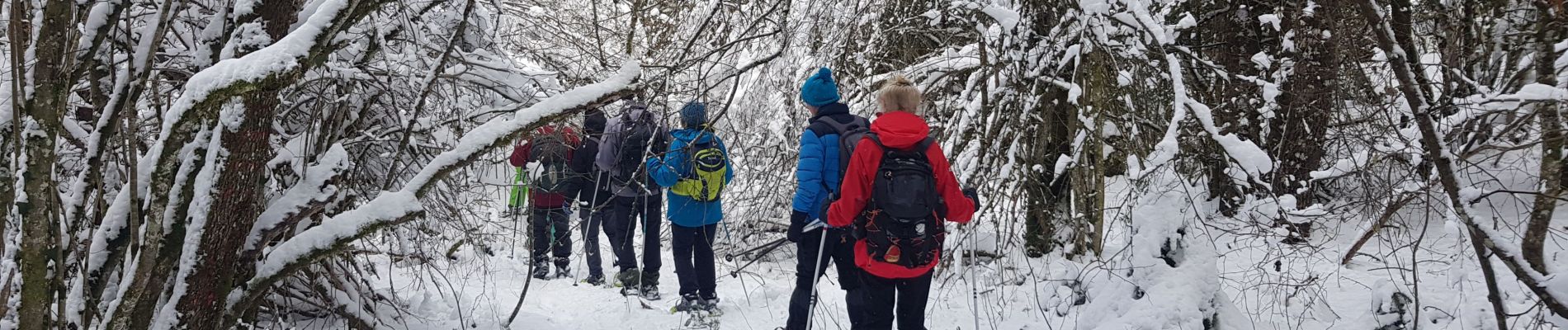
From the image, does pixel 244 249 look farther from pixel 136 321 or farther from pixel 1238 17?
pixel 1238 17

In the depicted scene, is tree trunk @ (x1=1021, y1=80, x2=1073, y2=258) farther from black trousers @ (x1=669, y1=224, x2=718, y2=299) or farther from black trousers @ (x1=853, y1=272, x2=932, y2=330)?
black trousers @ (x1=669, y1=224, x2=718, y2=299)

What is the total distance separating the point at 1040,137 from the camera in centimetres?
499

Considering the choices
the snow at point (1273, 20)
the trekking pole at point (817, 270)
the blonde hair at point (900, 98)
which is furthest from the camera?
the snow at point (1273, 20)

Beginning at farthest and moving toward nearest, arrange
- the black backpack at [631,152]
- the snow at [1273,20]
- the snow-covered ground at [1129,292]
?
the snow at [1273,20]
the black backpack at [631,152]
the snow-covered ground at [1129,292]

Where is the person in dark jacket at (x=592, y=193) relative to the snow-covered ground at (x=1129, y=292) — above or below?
above

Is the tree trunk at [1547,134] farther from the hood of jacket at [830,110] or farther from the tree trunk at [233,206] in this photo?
the tree trunk at [233,206]

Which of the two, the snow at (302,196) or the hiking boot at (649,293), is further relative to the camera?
the hiking boot at (649,293)

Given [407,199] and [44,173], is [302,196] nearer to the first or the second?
[407,199]

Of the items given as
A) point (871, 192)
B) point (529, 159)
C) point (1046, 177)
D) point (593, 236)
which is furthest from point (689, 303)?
point (1046, 177)

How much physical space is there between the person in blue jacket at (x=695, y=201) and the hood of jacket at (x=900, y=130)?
50.7 inches

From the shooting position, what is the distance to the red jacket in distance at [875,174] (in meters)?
3.05

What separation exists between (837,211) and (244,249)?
6.35ft

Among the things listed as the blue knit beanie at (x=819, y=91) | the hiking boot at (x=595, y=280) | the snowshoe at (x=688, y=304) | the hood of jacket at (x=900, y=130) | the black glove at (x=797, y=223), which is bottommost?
the snowshoe at (x=688, y=304)

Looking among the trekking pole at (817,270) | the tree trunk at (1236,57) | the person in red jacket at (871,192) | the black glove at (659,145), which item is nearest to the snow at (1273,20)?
the tree trunk at (1236,57)
